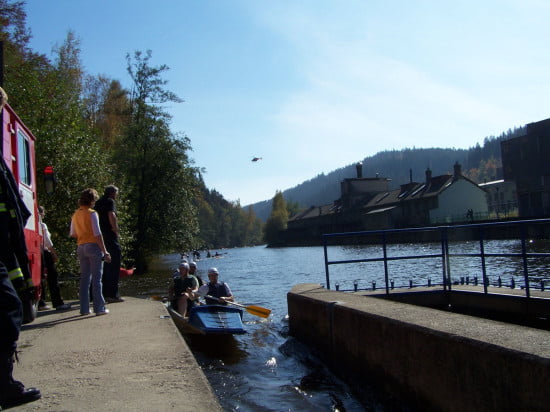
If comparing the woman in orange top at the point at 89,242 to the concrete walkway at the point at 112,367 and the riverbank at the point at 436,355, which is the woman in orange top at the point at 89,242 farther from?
the riverbank at the point at 436,355

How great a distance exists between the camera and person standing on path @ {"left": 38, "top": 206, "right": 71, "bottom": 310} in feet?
32.1

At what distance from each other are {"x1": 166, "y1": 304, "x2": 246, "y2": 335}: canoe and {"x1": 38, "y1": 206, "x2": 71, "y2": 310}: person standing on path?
231cm

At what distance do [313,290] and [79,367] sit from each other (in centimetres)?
511

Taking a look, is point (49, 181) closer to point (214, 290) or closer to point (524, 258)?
point (214, 290)

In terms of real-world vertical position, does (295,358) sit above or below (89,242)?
below

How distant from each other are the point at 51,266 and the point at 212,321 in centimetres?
352

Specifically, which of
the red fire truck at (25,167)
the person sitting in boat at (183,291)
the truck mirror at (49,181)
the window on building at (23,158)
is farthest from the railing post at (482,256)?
the truck mirror at (49,181)

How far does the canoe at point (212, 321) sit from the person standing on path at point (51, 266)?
231cm

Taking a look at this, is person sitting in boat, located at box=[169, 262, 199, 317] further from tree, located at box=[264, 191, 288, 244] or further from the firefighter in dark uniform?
tree, located at box=[264, 191, 288, 244]

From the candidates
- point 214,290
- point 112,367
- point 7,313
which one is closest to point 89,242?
point 112,367

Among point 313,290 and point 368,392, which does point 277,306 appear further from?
point 368,392

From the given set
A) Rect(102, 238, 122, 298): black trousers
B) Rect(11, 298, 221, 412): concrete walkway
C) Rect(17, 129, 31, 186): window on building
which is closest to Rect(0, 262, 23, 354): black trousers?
Rect(11, 298, 221, 412): concrete walkway

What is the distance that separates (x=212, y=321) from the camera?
9.55 m

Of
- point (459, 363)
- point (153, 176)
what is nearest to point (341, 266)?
point (459, 363)
